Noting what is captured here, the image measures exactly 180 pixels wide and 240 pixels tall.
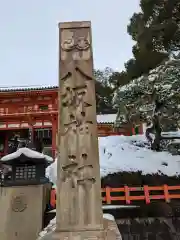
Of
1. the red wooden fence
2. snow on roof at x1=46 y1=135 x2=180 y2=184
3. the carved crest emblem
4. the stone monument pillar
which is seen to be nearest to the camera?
the stone monument pillar

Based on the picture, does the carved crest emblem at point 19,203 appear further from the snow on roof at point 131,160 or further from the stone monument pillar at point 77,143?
the stone monument pillar at point 77,143

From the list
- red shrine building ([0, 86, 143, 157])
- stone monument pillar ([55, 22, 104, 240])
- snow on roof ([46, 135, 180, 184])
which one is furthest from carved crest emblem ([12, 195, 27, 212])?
red shrine building ([0, 86, 143, 157])

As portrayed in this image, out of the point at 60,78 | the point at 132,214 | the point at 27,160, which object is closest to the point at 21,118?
the point at 27,160

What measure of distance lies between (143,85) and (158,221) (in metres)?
5.02

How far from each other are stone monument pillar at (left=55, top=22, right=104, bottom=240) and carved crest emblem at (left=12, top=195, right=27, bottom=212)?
13.0 feet

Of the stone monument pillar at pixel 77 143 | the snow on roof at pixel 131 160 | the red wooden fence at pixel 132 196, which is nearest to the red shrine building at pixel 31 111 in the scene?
the snow on roof at pixel 131 160

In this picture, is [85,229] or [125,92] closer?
[85,229]

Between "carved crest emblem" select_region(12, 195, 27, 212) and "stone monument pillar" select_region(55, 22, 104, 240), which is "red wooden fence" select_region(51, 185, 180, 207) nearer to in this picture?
"carved crest emblem" select_region(12, 195, 27, 212)

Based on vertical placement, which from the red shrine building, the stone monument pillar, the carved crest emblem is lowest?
the carved crest emblem

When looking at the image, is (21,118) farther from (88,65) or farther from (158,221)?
(88,65)

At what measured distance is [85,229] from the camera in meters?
2.51

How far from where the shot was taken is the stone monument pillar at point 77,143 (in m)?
2.55

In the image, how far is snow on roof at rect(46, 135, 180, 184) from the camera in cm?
868

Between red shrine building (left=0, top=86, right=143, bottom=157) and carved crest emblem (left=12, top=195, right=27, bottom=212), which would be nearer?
carved crest emblem (left=12, top=195, right=27, bottom=212)
